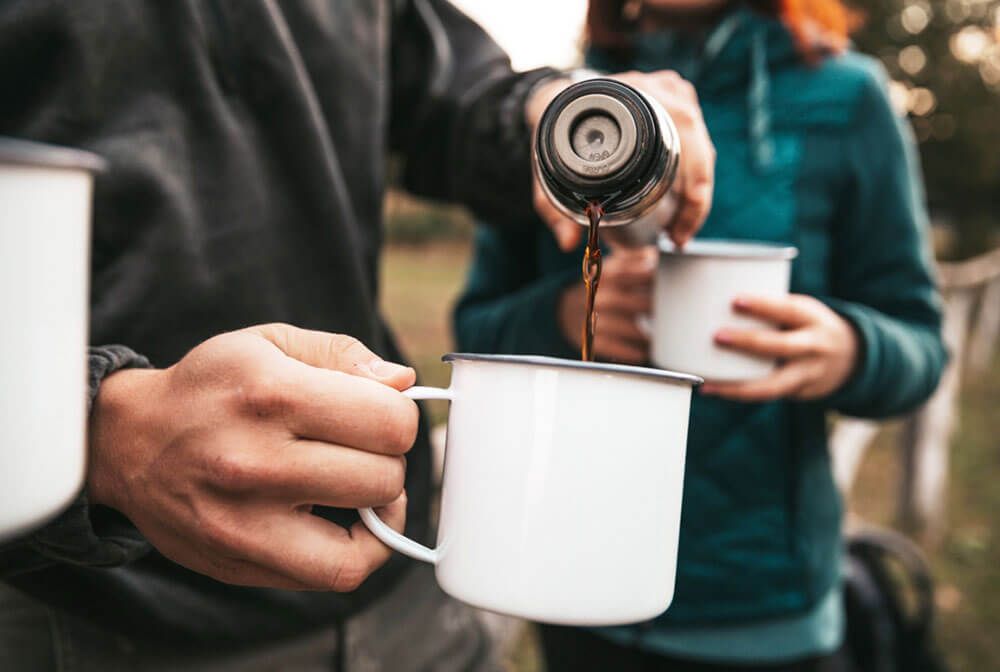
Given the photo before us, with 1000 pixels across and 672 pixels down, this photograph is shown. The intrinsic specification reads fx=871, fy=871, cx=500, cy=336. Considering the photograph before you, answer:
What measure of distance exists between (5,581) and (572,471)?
1.83 feet

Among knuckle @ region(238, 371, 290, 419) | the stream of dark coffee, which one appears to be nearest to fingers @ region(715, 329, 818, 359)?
the stream of dark coffee

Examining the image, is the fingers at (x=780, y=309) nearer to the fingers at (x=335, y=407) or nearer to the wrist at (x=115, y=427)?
the fingers at (x=335, y=407)

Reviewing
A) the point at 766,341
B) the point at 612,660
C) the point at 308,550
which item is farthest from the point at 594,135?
the point at 612,660

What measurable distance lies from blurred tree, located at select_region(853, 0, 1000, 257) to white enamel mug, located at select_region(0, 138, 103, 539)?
6155mm

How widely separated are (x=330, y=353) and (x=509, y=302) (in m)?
0.93

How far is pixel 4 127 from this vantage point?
767mm

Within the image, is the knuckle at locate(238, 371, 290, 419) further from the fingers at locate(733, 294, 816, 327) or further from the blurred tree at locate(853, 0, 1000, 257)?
the blurred tree at locate(853, 0, 1000, 257)

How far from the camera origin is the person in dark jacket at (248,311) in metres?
0.54

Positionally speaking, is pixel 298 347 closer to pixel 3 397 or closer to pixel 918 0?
pixel 3 397

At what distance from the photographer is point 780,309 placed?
1083mm

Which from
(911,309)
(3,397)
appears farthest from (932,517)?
(3,397)

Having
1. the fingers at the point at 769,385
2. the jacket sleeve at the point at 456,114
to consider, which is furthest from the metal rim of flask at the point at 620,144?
the fingers at the point at 769,385

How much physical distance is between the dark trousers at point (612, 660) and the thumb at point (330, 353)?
0.99 m

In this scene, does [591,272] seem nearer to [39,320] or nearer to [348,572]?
[348,572]
